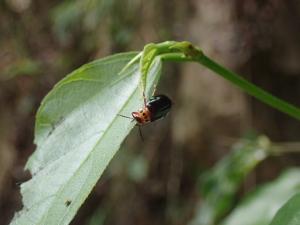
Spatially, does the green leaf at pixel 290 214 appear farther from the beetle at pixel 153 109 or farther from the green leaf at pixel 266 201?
the green leaf at pixel 266 201

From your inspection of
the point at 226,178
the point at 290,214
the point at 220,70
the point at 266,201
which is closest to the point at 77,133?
the point at 220,70

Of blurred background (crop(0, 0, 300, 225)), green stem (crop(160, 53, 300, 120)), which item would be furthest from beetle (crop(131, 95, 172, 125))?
blurred background (crop(0, 0, 300, 225))

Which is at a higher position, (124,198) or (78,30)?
(78,30)

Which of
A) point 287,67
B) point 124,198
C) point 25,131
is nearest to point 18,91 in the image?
point 25,131

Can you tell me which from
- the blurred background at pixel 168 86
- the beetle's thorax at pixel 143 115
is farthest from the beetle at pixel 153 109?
the blurred background at pixel 168 86

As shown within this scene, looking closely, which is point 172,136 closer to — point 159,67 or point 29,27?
point 29,27

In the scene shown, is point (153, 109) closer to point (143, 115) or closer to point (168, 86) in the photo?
point (143, 115)

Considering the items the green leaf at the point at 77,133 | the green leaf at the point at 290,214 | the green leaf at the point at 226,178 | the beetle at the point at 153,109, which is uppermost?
the green leaf at the point at 77,133
